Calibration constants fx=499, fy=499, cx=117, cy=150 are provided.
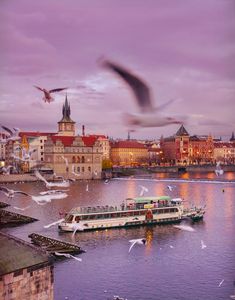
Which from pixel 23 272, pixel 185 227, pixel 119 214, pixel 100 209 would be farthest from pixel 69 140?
Answer: pixel 23 272

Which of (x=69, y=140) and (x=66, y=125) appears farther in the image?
(x=66, y=125)

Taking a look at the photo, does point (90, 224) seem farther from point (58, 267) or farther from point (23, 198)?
point (23, 198)

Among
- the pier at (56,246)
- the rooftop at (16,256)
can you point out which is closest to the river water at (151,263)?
the pier at (56,246)

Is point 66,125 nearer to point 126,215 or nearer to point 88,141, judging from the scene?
point 88,141

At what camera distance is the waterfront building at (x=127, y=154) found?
120812 mm

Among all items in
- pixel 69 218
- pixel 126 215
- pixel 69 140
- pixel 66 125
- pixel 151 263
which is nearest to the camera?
pixel 151 263

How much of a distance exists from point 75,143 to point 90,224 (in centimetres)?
5189

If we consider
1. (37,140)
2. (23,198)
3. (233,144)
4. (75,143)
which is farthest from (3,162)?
(233,144)

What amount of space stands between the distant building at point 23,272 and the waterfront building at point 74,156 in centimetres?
6721

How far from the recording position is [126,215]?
1282 inches

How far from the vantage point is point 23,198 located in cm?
4834

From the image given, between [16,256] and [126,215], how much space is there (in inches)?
858

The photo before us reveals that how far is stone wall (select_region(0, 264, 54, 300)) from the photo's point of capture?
10.5 meters

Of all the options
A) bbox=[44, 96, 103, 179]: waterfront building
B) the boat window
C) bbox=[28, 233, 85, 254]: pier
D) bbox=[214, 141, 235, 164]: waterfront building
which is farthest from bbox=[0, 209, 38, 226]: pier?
bbox=[214, 141, 235, 164]: waterfront building
